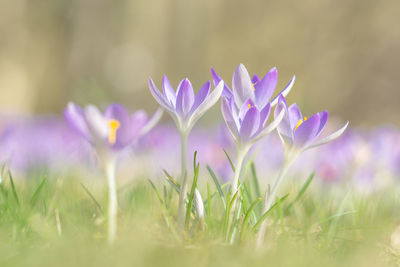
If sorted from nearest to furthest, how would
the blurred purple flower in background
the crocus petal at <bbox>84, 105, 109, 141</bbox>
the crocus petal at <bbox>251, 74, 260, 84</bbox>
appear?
the crocus petal at <bbox>84, 105, 109, 141</bbox> → the crocus petal at <bbox>251, 74, 260, 84</bbox> → the blurred purple flower in background

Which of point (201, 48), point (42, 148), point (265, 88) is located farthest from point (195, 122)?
point (201, 48)

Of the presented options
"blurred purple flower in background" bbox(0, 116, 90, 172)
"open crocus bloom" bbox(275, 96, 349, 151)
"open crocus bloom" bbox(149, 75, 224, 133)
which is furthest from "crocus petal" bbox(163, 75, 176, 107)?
"blurred purple flower in background" bbox(0, 116, 90, 172)

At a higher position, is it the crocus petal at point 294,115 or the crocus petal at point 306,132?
the crocus petal at point 294,115

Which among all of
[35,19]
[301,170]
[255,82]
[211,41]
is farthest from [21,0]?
[255,82]

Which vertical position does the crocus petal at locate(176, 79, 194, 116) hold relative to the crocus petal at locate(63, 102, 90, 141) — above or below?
above

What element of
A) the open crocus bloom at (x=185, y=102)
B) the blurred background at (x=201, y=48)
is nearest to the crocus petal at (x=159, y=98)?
the open crocus bloom at (x=185, y=102)

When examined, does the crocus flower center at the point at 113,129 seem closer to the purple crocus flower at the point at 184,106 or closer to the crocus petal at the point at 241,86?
the purple crocus flower at the point at 184,106

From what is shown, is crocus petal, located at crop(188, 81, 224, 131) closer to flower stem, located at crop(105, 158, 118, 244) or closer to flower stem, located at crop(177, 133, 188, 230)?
flower stem, located at crop(177, 133, 188, 230)
